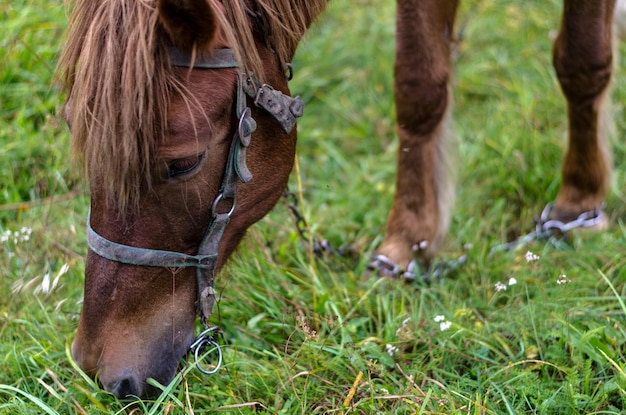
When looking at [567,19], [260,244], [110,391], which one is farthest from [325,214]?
[110,391]

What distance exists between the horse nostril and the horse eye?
1.94 ft

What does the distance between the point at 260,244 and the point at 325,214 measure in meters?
0.66

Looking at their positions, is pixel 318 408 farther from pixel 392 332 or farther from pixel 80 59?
pixel 80 59

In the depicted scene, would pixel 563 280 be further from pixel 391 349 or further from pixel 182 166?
pixel 182 166

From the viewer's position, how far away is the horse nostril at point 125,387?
204 cm

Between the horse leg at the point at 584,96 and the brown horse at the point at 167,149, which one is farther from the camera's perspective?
the horse leg at the point at 584,96

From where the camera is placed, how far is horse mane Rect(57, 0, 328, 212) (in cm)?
187

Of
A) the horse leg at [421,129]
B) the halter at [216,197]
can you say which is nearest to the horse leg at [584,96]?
the horse leg at [421,129]

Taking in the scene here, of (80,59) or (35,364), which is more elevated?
(80,59)

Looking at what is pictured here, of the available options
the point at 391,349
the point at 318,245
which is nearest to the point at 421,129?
the point at 318,245

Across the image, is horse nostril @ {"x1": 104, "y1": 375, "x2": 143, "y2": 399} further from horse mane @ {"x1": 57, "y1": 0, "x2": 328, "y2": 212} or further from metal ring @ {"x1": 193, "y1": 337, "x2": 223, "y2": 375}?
horse mane @ {"x1": 57, "y1": 0, "x2": 328, "y2": 212}

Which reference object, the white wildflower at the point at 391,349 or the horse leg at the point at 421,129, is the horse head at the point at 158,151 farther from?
the horse leg at the point at 421,129

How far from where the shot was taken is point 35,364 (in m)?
2.44

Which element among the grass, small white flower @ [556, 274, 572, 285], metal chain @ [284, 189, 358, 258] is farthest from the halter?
small white flower @ [556, 274, 572, 285]
